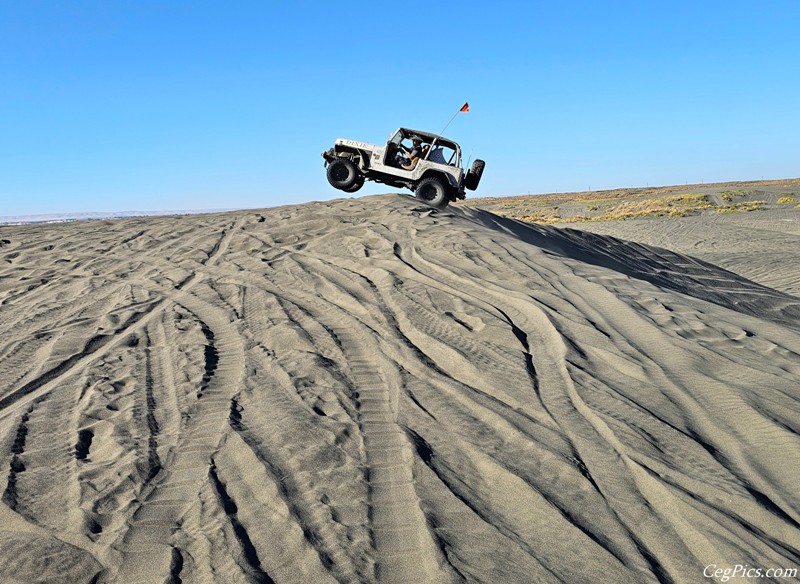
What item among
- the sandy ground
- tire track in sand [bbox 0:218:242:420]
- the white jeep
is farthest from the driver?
tire track in sand [bbox 0:218:242:420]

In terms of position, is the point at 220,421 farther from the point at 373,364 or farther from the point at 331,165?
the point at 331,165

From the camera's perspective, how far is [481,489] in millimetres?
3609

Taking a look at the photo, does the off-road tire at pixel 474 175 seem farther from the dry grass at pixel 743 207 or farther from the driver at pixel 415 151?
the dry grass at pixel 743 207

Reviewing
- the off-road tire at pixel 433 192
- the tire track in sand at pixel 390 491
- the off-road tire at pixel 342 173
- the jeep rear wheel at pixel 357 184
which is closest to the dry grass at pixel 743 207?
the off-road tire at pixel 433 192

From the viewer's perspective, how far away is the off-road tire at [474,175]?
14.9 metres

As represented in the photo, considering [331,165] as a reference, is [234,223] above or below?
below

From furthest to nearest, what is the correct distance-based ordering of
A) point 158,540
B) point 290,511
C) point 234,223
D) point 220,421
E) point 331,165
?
point 331,165, point 234,223, point 220,421, point 290,511, point 158,540

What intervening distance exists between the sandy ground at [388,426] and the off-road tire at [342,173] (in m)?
6.42

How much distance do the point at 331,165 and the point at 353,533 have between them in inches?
492

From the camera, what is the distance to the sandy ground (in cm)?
306

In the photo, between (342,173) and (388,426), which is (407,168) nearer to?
(342,173)

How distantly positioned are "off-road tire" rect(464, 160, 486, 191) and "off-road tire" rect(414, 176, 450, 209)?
2.41 feet

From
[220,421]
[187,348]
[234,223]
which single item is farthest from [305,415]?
[234,223]

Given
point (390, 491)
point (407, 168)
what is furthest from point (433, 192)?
point (390, 491)
